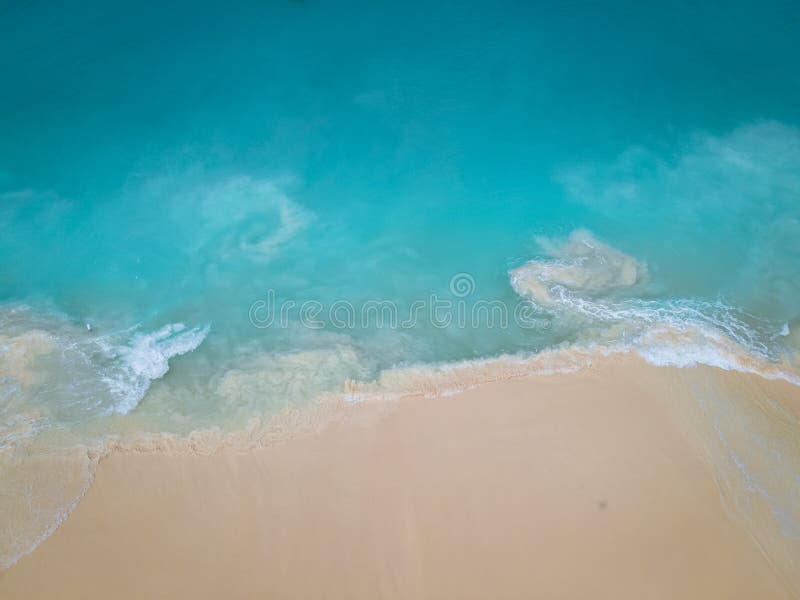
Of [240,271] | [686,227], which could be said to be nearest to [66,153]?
[240,271]

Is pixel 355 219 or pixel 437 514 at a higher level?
pixel 355 219

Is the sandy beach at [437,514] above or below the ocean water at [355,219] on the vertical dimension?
below

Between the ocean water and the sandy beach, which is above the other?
the ocean water

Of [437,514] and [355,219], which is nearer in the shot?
[437,514]
